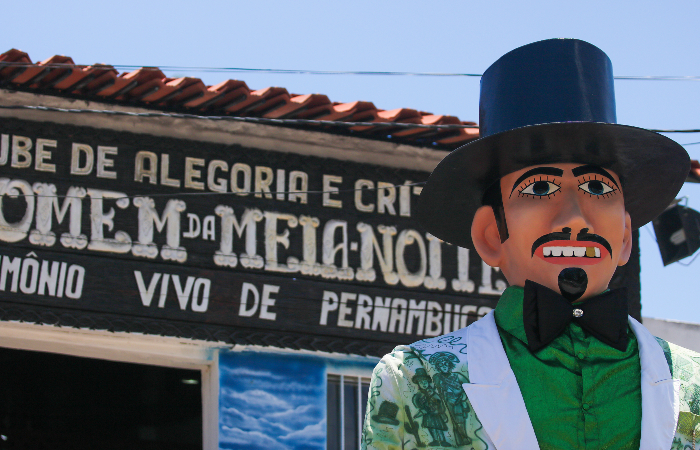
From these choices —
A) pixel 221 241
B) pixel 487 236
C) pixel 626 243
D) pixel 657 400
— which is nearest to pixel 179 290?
pixel 221 241

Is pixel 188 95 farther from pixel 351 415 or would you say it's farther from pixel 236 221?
pixel 351 415

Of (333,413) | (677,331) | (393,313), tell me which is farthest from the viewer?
(677,331)

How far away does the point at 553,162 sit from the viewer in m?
3.47

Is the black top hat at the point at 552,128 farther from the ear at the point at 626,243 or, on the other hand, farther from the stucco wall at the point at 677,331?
the stucco wall at the point at 677,331

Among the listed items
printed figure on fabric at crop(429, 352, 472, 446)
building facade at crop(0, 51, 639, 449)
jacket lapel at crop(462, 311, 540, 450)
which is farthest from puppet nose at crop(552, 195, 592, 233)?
building facade at crop(0, 51, 639, 449)

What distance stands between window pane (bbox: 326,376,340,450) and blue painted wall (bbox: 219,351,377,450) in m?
0.12

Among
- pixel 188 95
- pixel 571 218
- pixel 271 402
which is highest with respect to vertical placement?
pixel 188 95

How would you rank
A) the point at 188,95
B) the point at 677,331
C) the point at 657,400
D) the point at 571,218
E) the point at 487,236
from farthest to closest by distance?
the point at 677,331 < the point at 188,95 < the point at 487,236 < the point at 571,218 < the point at 657,400

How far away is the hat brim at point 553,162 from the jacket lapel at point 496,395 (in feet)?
2.18

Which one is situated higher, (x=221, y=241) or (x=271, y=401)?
(x=221, y=241)

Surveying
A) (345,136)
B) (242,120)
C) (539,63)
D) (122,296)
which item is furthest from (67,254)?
(539,63)

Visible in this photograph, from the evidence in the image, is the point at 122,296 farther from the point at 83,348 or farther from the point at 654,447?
the point at 654,447

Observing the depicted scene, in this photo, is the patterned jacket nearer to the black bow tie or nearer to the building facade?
the black bow tie

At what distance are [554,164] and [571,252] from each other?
345mm
